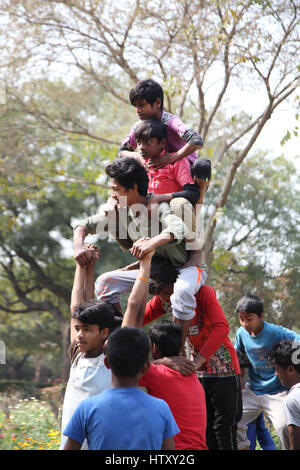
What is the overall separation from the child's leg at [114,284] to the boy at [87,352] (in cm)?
21

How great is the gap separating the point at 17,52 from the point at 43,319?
12647 millimetres

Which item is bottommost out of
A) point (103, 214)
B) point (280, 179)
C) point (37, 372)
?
point (37, 372)

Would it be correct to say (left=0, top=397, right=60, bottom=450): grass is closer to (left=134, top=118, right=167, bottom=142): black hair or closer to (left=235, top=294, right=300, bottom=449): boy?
(left=235, top=294, right=300, bottom=449): boy

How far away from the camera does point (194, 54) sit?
8789mm

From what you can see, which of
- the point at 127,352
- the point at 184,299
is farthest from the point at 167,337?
the point at 127,352

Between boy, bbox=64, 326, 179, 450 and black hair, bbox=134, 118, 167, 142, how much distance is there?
5.73 feet

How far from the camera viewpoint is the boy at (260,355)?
15.3 ft

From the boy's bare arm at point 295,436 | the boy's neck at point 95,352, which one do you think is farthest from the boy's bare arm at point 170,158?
the boy's bare arm at point 295,436

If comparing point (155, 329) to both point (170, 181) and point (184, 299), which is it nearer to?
point (184, 299)

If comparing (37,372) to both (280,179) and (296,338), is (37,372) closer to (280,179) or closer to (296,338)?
(280,179)

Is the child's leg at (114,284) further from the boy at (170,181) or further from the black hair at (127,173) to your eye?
the black hair at (127,173)

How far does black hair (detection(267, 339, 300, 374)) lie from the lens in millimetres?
4016

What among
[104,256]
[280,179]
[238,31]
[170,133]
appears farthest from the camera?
[280,179]

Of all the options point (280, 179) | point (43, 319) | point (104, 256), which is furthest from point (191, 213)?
point (43, 319)
